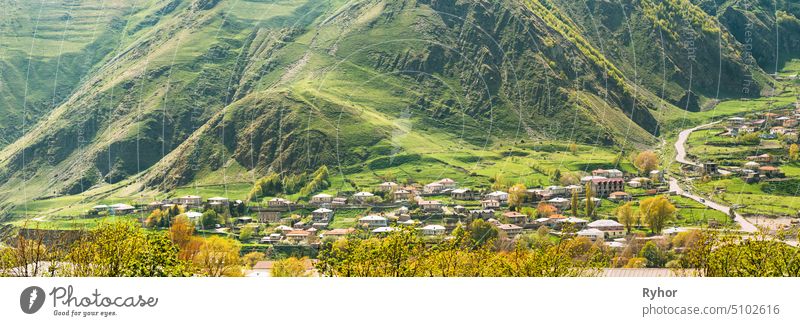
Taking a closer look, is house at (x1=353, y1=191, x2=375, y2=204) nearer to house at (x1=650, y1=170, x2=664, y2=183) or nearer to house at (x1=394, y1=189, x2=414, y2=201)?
house at (x1=394, y1=189, x2=414, y2=201)

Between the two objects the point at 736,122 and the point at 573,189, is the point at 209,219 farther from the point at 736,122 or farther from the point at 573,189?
the point at 736,122

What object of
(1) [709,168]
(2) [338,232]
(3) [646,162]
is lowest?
(2) [338,232]

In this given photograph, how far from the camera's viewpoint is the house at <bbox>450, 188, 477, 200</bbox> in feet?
454

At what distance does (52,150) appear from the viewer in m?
189

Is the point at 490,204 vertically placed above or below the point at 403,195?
below

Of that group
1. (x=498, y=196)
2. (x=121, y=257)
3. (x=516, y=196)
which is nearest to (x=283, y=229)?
(x=498, y=196)

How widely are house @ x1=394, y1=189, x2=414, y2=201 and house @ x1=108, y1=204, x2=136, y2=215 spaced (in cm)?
3458

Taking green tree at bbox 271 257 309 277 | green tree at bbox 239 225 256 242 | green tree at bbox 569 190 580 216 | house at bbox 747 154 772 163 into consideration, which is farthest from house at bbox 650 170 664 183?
green tree at bbox 271 257 309 277

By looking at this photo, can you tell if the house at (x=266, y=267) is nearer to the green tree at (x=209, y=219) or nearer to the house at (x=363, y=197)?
the green tree at (x=209, y=219)

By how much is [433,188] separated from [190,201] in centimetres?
3185

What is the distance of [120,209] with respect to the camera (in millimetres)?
145750

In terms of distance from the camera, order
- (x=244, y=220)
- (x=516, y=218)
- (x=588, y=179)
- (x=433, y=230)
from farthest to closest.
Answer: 1. (x=588, y=179)
2. (x=244, y=220)
3. (x=516, y=218)
4. (x=433, y=230)

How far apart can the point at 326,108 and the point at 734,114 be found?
72.9 metres
